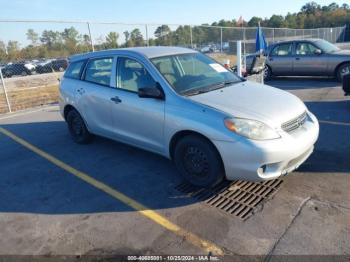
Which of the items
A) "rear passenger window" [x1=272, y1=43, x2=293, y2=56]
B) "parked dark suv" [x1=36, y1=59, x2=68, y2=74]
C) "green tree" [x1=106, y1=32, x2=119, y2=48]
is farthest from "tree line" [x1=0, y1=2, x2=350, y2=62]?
"rear passenger window" [x1=272, y1=43, x2=293, y2=56]

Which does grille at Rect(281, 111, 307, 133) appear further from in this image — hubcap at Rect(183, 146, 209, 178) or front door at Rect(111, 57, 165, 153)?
front door at Rect(111, 57, 165, 153)

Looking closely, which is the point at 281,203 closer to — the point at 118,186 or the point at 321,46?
the point at 118,186

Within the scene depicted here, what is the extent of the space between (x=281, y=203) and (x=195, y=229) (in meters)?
1.07

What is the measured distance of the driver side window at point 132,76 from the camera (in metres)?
4.62

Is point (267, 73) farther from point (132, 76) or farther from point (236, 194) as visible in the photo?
point (236, 194)

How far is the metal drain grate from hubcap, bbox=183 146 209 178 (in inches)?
9.2

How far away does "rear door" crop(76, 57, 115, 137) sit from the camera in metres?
5.20

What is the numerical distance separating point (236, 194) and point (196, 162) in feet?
2.05

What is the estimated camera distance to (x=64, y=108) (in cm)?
634

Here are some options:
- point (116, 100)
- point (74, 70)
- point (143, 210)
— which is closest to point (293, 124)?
point (143, 210)

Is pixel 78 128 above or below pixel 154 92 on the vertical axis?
below

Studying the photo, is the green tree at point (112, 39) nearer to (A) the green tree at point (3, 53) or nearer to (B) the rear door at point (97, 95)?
(A) the green tree at point (3, 53)

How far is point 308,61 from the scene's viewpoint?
1196 centimetres

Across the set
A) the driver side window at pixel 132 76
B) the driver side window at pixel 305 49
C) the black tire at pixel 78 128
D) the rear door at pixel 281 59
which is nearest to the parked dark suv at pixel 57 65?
the rear door at pixel 281 59
